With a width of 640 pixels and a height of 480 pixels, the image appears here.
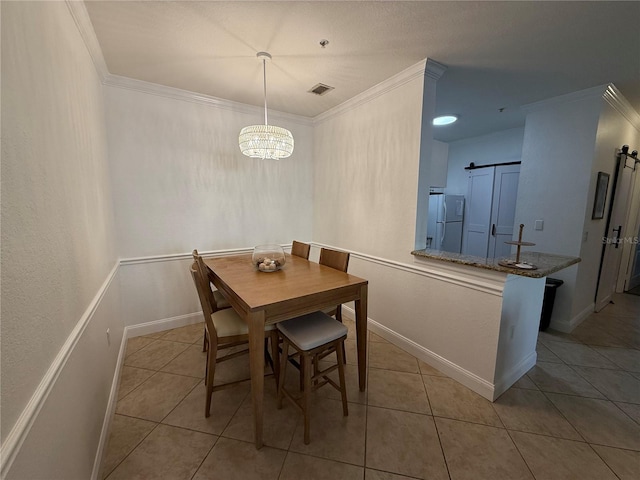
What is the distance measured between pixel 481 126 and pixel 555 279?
2.32 meters

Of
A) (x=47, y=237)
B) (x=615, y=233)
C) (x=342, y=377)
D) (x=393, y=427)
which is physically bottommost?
(x=393, y=427)

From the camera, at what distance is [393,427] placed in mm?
1659

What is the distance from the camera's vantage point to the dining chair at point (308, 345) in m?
1.52

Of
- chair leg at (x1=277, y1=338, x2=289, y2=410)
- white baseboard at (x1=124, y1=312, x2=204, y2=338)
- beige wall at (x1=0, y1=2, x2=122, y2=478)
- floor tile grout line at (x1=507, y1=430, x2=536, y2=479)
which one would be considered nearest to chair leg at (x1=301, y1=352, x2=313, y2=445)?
chair leg at (x1=277, y1=338, x2=289, y2=410)

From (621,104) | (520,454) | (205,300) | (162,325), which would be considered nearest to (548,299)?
(520,454)

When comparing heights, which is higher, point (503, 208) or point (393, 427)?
point (503, 208)

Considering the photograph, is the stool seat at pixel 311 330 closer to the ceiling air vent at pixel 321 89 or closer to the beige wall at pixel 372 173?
the beige wall at pixel 372 173

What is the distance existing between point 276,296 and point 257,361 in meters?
0.37

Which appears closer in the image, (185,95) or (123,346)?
(123,346)

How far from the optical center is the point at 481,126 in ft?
12.6

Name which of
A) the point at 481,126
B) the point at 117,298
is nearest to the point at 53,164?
the point at 117,298

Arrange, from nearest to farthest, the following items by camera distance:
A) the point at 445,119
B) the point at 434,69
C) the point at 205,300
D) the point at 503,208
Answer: the point at 205,300
the point at 434,69
the point at 445,119
the point at 503,208

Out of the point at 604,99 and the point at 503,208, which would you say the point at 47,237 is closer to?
the point at 604,99

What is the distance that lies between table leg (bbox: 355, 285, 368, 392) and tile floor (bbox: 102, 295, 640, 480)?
14cm
